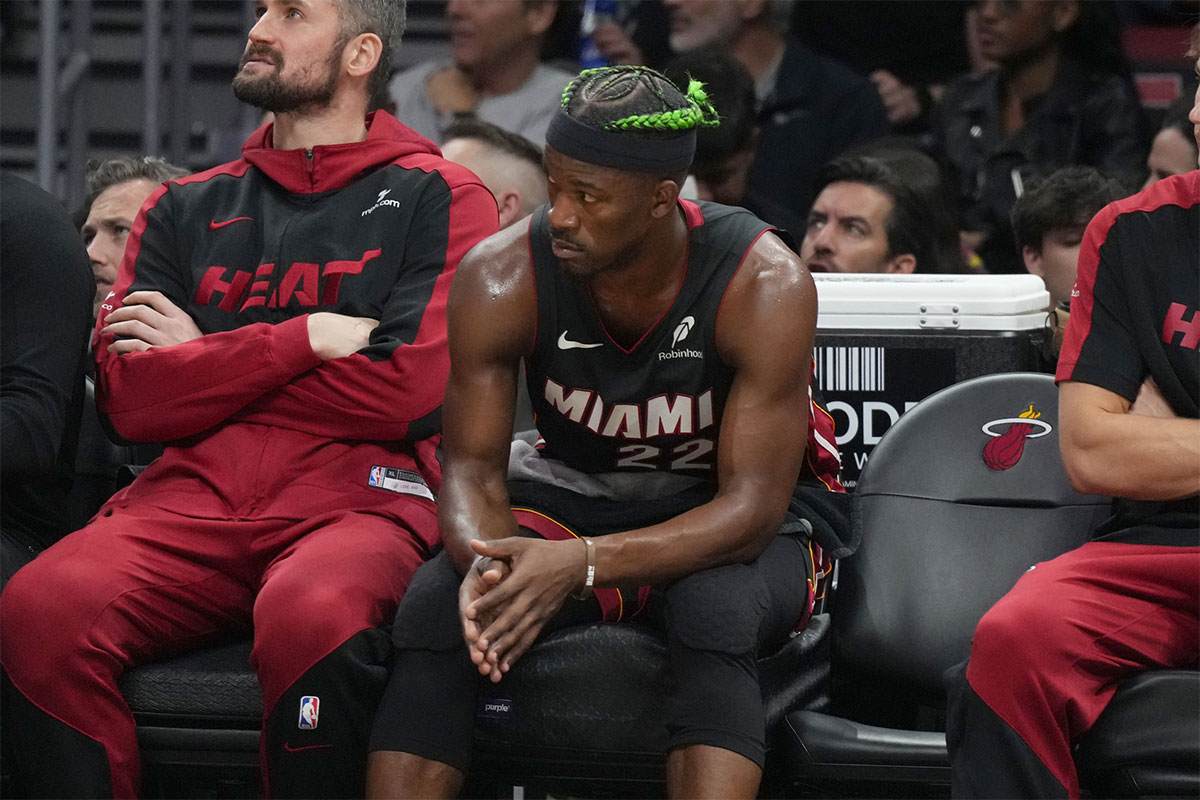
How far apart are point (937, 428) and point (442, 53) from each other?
151 inches

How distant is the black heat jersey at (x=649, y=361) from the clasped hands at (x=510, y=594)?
32cm

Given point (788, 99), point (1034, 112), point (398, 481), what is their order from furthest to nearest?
1. point (788, 99)
2. point (1034, 112)
3. point (398, 481)

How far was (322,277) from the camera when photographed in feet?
9.46

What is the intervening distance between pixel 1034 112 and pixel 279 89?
2.75m

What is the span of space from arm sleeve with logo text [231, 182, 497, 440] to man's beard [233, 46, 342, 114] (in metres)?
0.38

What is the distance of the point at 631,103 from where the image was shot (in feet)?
8.04

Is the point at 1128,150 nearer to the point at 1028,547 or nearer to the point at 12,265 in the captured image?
the point at 1028,547

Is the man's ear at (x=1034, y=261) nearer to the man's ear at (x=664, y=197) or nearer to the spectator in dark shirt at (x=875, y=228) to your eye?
the spectator in dark shirt at (x=875, y=228)

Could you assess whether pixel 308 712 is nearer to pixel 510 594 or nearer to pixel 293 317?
pixel 510 594

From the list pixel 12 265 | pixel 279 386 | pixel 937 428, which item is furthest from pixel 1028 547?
pixel 12 265

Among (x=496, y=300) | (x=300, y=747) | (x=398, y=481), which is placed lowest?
(x=300, y=747)

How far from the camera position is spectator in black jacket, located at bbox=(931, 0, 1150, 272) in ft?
15.5

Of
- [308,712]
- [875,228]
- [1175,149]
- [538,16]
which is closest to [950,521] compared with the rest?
[308,712]

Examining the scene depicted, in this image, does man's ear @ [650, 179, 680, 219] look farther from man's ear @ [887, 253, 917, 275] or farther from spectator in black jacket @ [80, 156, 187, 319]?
man's ear @ [887, 253, 917, 275]
